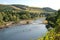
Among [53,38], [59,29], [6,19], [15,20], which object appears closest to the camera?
[53,38]

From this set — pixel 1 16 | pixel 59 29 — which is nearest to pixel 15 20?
pixel 1 16

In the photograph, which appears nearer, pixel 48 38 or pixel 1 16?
pixel 48 38

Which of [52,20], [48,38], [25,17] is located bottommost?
[25,17]

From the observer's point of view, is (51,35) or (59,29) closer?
(51,35)

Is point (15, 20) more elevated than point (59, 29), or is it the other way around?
point (59, 29)

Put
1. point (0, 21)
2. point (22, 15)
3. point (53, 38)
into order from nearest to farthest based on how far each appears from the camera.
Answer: point (53, 38) < point (0, 21) < point (22, 15)

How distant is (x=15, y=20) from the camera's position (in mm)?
110812

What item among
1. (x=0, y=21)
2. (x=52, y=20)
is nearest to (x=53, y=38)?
(x=52, y=20)

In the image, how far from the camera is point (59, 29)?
15.7 meters

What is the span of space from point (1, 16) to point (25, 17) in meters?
35.9

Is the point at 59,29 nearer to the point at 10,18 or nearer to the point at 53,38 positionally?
the point at 53,38

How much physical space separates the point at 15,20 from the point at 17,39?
187 feet

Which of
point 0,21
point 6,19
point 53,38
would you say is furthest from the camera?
point 6,19

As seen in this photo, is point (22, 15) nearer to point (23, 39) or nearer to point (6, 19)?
point (6, 19)
